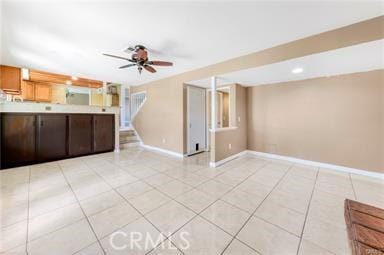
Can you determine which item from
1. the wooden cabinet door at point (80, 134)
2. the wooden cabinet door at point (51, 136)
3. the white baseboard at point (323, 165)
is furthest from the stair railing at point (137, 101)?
the white baseboard at point (323, 165)

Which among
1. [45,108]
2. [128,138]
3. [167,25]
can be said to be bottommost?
[128,138]

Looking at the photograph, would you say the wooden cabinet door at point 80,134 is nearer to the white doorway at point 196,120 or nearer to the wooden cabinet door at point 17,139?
the wooden cabinet door at point 17,139

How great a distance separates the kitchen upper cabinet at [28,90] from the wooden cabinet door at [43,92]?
110 millimetres

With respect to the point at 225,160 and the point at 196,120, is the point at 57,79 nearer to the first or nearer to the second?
the point at 196,120

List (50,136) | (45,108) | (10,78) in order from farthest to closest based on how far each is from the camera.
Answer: (10,78)
(50,136)
(45,108)

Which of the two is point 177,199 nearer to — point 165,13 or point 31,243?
point 31,243

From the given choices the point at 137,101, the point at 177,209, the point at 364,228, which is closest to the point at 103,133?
the point at 137,101

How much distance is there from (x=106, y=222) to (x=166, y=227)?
2.31 feet

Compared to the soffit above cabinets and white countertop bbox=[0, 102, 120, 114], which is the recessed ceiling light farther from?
the soffit above cabinets

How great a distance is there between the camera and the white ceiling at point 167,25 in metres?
1.83

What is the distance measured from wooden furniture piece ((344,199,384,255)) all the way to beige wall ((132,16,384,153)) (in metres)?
2.24

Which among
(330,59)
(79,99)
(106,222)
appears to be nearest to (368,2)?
(330,59)

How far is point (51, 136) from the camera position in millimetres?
4027

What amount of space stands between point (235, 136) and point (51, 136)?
16.1ft
